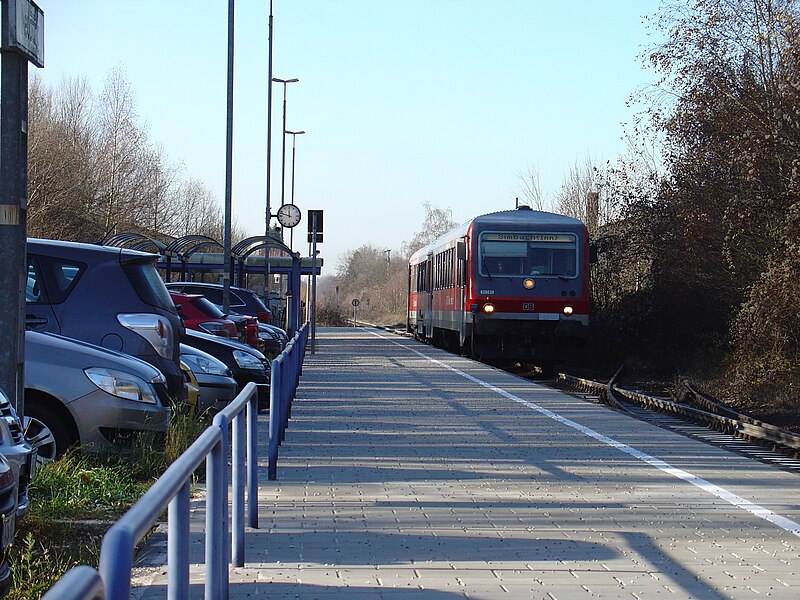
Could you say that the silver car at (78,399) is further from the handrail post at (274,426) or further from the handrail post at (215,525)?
the handrail post at (215,525)

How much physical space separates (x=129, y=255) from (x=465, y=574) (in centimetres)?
534

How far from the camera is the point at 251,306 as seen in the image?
90.1 ft

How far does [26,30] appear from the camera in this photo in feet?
24.3

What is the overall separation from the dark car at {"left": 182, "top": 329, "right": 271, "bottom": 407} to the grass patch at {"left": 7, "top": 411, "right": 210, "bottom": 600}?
178 inches

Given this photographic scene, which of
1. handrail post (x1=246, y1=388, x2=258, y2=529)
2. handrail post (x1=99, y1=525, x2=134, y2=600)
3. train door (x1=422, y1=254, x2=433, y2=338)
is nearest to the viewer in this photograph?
handrail post (x1=99, y1=525, x2=134, y2=600)

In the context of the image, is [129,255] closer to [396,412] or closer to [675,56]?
[396,412]

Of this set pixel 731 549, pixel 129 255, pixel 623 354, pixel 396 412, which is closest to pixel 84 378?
pixel 129 255

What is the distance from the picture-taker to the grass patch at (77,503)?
20.0 ft

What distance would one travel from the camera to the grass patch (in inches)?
240

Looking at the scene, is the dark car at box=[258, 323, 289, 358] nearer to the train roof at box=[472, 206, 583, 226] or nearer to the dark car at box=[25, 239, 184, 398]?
the train roof at box=[472, 206, 583, 226]

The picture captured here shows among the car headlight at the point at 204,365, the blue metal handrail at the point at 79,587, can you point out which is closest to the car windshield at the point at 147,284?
the car headlight at the point at 204,365

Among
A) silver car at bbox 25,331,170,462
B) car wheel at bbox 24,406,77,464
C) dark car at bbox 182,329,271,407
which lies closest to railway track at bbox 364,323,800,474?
dark car at bbox 182,329,271,407

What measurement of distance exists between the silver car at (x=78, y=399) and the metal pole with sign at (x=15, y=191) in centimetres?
117

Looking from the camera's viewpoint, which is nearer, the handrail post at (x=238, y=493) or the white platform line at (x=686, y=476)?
the handrail post at (x=238, y=493)
